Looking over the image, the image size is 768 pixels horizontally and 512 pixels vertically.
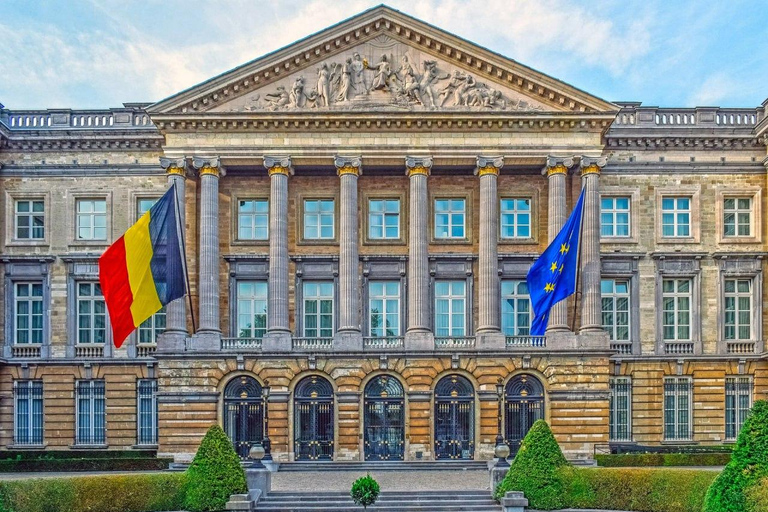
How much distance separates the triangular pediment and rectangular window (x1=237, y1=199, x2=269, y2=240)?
473 centimetres

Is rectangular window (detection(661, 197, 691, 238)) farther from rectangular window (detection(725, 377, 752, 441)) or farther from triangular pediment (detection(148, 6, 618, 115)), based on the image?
rectangular window (detection(725, 377, 752, 441))

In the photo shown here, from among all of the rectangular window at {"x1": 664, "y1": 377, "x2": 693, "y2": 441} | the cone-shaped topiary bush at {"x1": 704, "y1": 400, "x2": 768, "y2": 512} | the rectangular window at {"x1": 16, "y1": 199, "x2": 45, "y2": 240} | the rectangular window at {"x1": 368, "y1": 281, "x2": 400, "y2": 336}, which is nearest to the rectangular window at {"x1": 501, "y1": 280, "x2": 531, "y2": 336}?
the rectangular window at {"x1": 368, "y1": 281, "x2": 400, "y2": 336}

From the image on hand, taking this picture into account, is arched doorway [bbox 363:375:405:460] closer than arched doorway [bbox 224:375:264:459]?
Yes

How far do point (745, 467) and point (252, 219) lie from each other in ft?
86.3

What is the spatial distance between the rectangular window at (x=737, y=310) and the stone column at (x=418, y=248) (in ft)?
47.4

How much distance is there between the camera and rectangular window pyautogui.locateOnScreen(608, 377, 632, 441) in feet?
141

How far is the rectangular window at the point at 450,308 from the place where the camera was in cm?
4275

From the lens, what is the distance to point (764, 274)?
4341 centimetres

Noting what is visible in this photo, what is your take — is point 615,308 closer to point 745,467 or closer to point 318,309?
point 318,309

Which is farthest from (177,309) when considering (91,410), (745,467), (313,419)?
(745,467)

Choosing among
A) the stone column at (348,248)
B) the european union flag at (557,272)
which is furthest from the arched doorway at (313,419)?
the european union flag at (557,272)

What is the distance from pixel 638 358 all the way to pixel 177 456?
21.4m

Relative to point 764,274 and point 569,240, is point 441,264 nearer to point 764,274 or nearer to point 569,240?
point 569,240

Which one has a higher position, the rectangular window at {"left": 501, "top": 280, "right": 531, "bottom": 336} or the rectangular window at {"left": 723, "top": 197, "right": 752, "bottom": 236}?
the rectangular window at {"left": 723, "top": 197, "right": 752, "bottom": 236}
